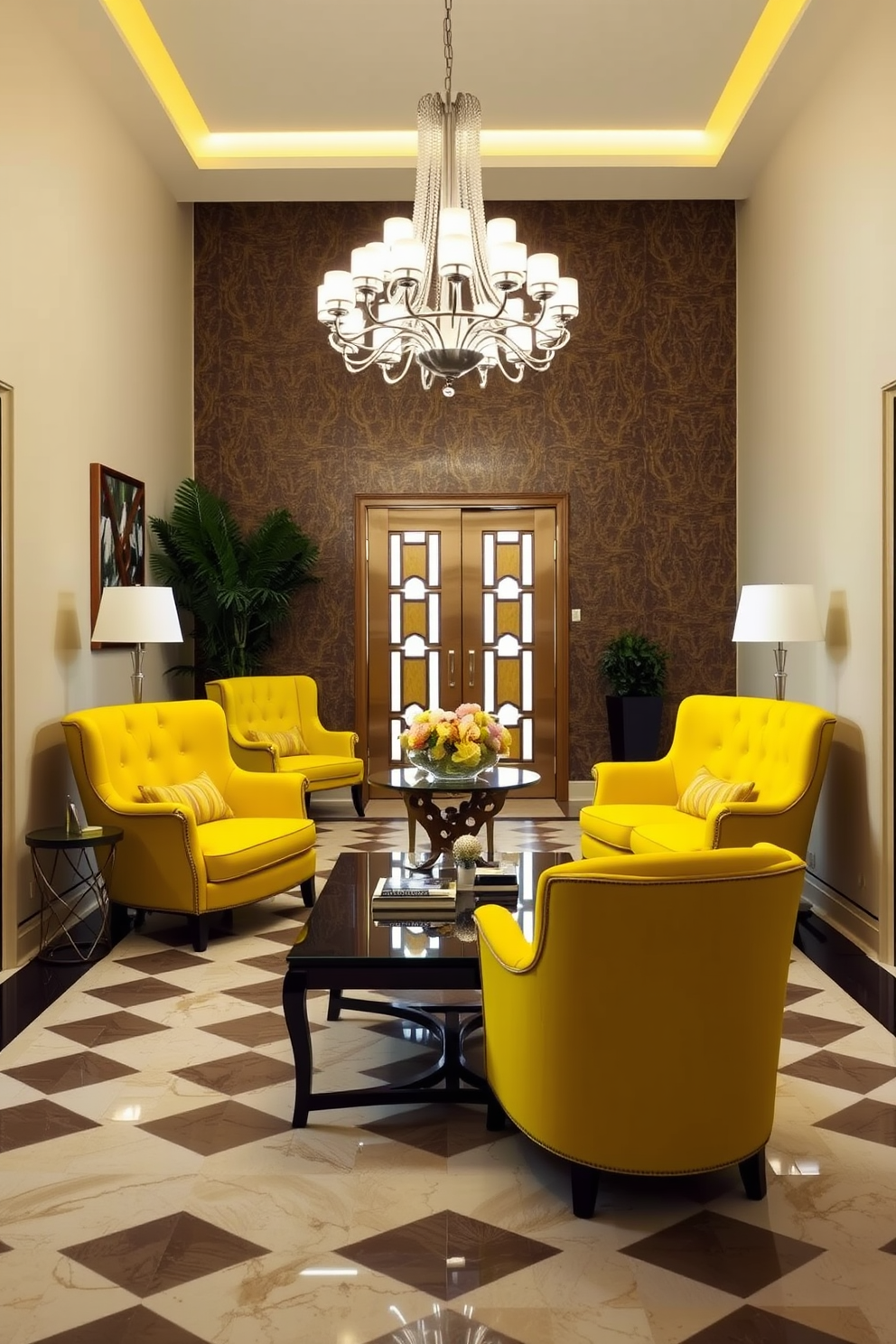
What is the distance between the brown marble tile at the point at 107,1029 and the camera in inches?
142

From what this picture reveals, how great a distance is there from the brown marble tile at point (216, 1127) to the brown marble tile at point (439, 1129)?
28cm

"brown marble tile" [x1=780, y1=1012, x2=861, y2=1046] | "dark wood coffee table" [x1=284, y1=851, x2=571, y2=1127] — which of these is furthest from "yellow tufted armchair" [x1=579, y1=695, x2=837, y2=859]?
"dark wood coffee table" [x1=284, y1=851, x2=571, y2=1127]

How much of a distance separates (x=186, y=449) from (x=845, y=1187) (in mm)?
6904

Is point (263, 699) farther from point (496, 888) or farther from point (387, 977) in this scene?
point (387, 977)

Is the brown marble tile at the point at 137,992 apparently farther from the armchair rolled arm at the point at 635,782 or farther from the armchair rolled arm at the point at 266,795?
the armchair rolled arm at the point at 635,782

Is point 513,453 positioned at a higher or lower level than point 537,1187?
higher

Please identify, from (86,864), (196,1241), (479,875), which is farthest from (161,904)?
(196,1241)

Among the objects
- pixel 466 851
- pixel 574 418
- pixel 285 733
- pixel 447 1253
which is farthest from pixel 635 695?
pixel 447 1253

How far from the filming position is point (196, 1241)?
2375 mm

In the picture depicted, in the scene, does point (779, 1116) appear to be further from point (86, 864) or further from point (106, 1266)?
point (86, 864)

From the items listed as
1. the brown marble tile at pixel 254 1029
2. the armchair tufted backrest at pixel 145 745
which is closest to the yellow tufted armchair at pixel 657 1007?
the brown marble tile at pixel 254 1029

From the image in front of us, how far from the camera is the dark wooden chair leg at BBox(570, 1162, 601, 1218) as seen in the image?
246cm

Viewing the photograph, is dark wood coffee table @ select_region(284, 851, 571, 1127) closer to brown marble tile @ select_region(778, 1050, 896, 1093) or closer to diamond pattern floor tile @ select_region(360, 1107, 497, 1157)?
diamond pattern floor tile @ select_region(360, 1107, 497, 1157)

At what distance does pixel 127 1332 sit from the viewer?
6.72ft
